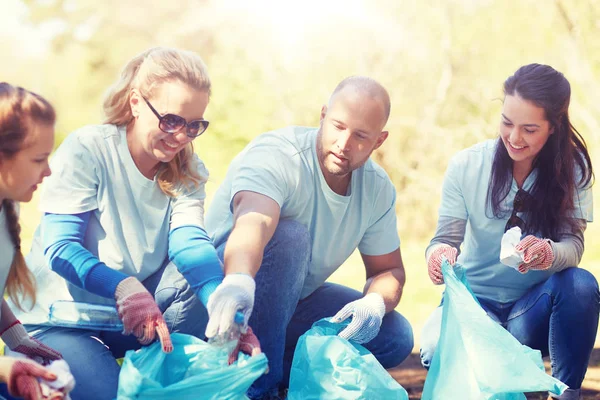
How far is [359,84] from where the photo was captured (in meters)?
2.51

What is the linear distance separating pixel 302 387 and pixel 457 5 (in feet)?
18.6

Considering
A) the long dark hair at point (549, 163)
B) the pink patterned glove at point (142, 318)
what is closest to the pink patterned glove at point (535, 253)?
the long dark hair at point (549, 163)

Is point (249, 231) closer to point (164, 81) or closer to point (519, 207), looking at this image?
point (164, 81)

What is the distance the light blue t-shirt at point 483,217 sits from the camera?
108 inches

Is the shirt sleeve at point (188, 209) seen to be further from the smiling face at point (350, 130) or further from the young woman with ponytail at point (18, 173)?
the young woman with ponytail at point (18, 173)

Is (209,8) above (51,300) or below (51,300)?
above

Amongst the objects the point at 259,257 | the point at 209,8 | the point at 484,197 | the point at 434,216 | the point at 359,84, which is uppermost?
the point at 209,8

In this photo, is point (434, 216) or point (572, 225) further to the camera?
point (434, 216)

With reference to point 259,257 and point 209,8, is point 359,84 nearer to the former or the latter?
point 259,257

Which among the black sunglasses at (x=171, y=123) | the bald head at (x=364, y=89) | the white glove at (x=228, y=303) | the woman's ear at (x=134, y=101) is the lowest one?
the white glove at (x=228, y=303)

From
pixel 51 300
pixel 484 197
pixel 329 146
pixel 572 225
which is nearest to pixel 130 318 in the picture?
pixel 51 300

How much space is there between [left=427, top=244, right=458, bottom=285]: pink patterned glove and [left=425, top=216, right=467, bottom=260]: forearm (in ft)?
0.54

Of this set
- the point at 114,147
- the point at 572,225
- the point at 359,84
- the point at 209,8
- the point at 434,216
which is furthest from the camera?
the point at 209,8

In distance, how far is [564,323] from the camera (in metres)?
2.51
